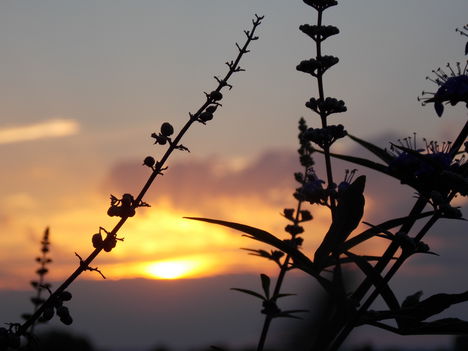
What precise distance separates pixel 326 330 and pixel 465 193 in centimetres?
172

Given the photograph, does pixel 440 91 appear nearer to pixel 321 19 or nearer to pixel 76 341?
pixel 321 19

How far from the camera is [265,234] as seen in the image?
3451 mm

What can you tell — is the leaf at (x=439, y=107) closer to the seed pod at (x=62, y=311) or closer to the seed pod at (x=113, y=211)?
the seed pod at (x=113, y=211)

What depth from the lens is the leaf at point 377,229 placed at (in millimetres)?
3635

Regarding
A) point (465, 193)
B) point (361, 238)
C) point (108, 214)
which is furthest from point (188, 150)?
point (465, 193)

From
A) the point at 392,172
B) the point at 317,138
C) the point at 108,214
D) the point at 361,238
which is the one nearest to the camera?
the point at 108,214

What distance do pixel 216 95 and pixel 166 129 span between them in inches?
13.5

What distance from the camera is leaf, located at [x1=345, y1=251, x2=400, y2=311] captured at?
328cm

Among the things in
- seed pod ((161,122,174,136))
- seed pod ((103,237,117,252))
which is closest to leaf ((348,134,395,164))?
seed pod ((161,122,174,136))

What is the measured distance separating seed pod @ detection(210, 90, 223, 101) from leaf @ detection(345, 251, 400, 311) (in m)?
1.08

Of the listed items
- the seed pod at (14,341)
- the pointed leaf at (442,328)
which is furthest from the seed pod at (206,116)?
the pointed leaf at (442,328)

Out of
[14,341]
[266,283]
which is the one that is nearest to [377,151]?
[14,341]

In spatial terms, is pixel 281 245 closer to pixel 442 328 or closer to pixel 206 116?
pixel 206 116

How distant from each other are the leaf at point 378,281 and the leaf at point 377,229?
0.28 metres
